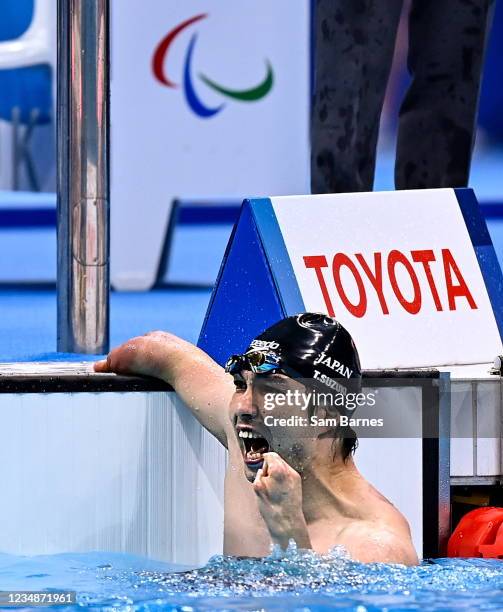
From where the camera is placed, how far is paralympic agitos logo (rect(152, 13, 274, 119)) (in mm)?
6676

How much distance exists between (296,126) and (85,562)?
3967mm

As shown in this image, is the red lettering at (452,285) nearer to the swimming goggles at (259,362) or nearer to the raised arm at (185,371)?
the raised arm at (185,371)

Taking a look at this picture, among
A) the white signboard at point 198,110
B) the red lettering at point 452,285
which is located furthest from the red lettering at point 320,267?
the white signboard at point 198,110

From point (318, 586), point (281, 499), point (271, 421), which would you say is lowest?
point (318, 586)

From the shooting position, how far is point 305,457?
2746 mm

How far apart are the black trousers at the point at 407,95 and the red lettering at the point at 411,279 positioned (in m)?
1.20

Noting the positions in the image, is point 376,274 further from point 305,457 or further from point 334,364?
point 305,457

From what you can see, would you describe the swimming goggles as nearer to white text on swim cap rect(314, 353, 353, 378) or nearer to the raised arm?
white text on swim cap rect(314, 353, 353, 378)

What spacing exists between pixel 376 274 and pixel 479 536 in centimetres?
69

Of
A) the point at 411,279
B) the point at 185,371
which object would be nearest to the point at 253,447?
the point at 185,371

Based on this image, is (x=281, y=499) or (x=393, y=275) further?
(x=393, y=275)

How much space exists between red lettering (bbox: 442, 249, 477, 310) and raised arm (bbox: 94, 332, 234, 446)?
68cm

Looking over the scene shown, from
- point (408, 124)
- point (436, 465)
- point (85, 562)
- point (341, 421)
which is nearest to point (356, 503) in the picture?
point (341, 421)

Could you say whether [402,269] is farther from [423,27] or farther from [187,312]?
[187,312]
